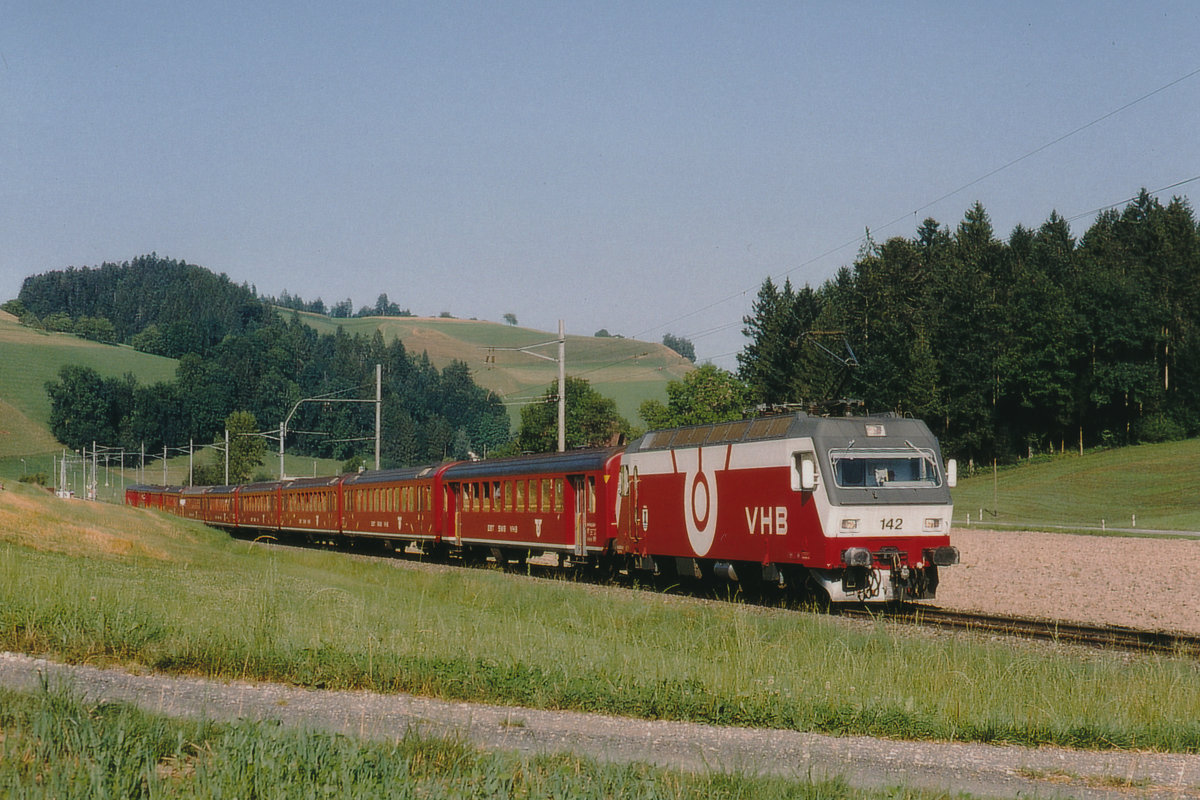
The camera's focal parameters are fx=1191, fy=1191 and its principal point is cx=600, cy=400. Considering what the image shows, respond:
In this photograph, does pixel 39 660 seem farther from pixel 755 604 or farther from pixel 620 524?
pixel 620 524

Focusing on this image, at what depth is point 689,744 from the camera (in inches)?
370

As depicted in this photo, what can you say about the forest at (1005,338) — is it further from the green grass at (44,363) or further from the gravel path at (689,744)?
the green grass at (44,363)

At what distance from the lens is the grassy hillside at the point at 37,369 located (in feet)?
514

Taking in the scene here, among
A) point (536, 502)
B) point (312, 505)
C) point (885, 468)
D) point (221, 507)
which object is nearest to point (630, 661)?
point (885, 468)

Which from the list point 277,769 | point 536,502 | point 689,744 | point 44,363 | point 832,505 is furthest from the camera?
point 44,363

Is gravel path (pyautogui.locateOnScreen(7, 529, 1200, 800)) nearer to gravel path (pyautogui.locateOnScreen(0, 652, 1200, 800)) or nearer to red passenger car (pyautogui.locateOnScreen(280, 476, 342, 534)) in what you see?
gravel path (pyautogui.locateOnScreen(0, 652, 1200, 800))

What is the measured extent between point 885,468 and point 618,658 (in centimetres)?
966

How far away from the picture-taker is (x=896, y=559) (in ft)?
68.9

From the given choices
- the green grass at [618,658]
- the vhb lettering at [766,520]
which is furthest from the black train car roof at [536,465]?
the green grass at [618,658]

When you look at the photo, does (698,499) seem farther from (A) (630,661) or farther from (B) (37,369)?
(B) (37,369)

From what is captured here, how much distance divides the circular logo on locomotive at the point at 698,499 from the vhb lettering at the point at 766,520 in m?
1.49

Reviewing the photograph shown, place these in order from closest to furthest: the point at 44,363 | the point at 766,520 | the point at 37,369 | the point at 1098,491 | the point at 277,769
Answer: the point at 277,769 → the point at 766,520 → the point at 1098,491 → the point at 37,369 → the point at 44,363

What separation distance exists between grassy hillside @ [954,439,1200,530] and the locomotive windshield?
29.7 m

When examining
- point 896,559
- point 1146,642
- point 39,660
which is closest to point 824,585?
point 896,559
